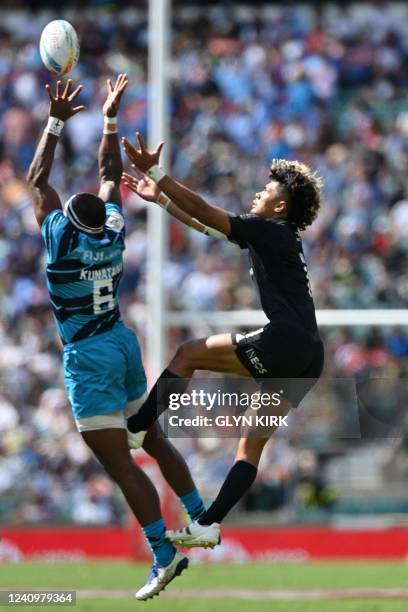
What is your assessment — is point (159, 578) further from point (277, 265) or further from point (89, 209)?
point (89, 209)

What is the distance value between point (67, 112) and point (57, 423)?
7094 mm

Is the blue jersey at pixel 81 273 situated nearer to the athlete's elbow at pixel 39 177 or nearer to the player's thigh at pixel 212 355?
the athlete's elbow at pixel 39 177

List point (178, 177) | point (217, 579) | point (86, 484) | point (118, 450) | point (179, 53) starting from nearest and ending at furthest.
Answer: point (118, 450)
point (217, 579)
point (86, 484)
point (178, 177)
point (179, 53)

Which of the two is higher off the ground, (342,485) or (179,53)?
(179,53)

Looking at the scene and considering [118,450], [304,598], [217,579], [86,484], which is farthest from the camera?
[86,484]

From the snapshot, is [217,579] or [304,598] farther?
[217,579]

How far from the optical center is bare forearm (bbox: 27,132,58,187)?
28.3 ft

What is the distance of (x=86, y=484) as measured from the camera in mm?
15055

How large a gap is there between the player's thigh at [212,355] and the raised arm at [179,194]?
25.2 inches

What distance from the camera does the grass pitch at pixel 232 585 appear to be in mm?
10789

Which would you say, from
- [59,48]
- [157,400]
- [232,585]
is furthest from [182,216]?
[232,585]

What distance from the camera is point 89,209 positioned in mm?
8367

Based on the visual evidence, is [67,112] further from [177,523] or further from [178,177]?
[178,177]

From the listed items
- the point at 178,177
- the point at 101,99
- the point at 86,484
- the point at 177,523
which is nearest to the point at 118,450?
the point at 177,523
